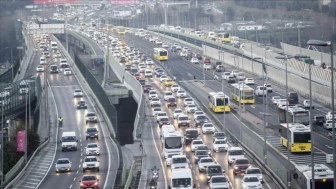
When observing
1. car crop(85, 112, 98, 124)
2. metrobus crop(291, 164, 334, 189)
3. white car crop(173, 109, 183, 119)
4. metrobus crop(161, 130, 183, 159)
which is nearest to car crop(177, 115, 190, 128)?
white car crop(173, 109, 183, 119)

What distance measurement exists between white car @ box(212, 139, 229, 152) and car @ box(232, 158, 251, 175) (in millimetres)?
7326

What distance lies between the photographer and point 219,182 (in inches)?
1612

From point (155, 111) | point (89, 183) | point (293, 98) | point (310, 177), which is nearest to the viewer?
point (310, 177)

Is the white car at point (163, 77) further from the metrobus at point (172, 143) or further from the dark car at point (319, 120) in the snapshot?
the metrobus at point (172, 143)

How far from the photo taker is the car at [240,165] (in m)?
45.8

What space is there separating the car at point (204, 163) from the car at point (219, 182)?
5070 mm

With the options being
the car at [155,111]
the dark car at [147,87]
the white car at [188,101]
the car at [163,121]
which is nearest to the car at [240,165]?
the car at [163,121]

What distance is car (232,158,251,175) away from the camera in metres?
45.8

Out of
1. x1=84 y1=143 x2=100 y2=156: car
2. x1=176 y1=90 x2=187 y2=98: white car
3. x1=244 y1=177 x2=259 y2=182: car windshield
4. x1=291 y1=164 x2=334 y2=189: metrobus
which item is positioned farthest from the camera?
x1=176 y1=90 x2=187 y2=98: white car

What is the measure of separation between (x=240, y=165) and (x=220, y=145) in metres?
7.97

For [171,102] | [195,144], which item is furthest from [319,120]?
[171,102]

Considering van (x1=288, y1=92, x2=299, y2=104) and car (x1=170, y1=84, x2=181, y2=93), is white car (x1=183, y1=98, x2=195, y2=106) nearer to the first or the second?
van (x1=288, y1=92, x2=299, y2=104)

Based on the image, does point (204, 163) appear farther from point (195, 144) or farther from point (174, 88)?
point (174, 88)

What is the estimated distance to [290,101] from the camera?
73.2 m
